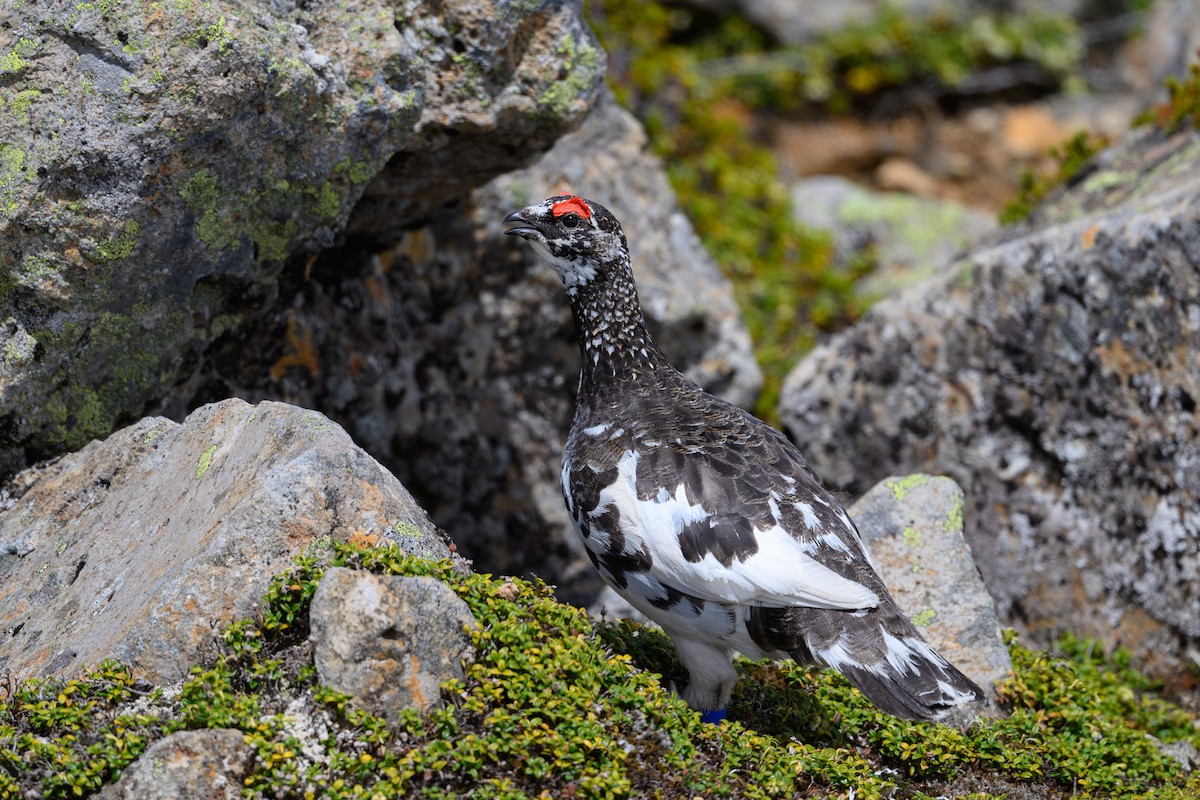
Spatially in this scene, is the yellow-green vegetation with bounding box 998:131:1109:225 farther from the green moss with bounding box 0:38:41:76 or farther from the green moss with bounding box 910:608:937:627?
the green moss with bounding box 0:38:41:76

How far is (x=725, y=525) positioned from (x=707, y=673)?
80cm

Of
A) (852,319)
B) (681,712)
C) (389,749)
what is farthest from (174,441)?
(852,319)

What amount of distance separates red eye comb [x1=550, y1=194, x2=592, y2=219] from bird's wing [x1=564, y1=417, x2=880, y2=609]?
1.40 m

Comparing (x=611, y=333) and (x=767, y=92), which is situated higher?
(x=767, y=92)

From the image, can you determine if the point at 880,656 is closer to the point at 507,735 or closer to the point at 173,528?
the point at 507,735

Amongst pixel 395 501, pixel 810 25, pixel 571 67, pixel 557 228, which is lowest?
pixel 395 501

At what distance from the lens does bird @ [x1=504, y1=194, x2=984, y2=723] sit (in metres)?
4.88

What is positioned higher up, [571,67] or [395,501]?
[571,67]

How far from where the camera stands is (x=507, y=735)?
14.0 ft

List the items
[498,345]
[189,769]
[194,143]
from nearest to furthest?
[189,769] → [194,143] → [498,345]

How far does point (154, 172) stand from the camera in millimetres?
5148

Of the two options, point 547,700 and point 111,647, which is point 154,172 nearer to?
point 111,647

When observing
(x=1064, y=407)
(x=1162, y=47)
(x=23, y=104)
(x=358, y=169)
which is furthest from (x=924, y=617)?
(x=1162, y=47)

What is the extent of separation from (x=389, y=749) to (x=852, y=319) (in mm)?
8308
